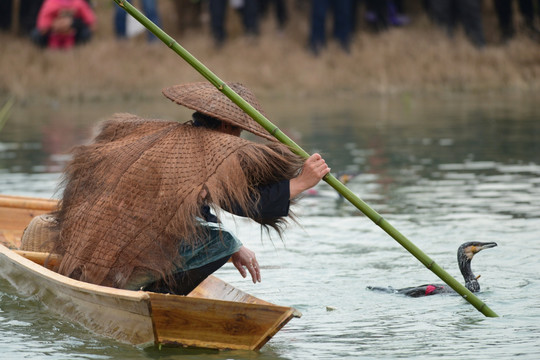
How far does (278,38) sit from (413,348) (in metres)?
14.8

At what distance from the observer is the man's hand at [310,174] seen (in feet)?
18.4

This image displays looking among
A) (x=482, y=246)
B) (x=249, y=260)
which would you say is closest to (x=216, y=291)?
(x=249, y=260)

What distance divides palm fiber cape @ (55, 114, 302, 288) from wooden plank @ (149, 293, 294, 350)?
401mm

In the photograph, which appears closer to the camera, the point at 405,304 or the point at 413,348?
the point at 413,348

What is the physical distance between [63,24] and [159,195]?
13.8 meters

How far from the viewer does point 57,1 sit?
1830cm

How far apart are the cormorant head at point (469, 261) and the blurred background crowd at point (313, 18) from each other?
12.0 meters

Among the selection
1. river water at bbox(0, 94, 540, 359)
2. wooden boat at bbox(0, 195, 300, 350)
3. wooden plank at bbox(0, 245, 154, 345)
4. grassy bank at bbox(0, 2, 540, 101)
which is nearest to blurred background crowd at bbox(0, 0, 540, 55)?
grassy bank at bbox(0, 2, 540, 101)

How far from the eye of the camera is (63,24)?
1891 centimetres

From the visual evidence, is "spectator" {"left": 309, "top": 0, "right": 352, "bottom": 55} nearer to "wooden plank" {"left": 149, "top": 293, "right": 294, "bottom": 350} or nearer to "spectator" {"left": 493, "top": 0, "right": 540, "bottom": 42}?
"spectator" {"left": 493, "top": 0, "right": 540, "bottom": 42}

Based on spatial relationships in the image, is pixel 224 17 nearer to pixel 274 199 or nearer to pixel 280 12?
pixel 280 12

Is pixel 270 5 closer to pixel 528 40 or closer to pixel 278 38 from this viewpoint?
pixel 278 38

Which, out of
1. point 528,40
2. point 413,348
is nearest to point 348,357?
point 413,348

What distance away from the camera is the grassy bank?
18.4 m
